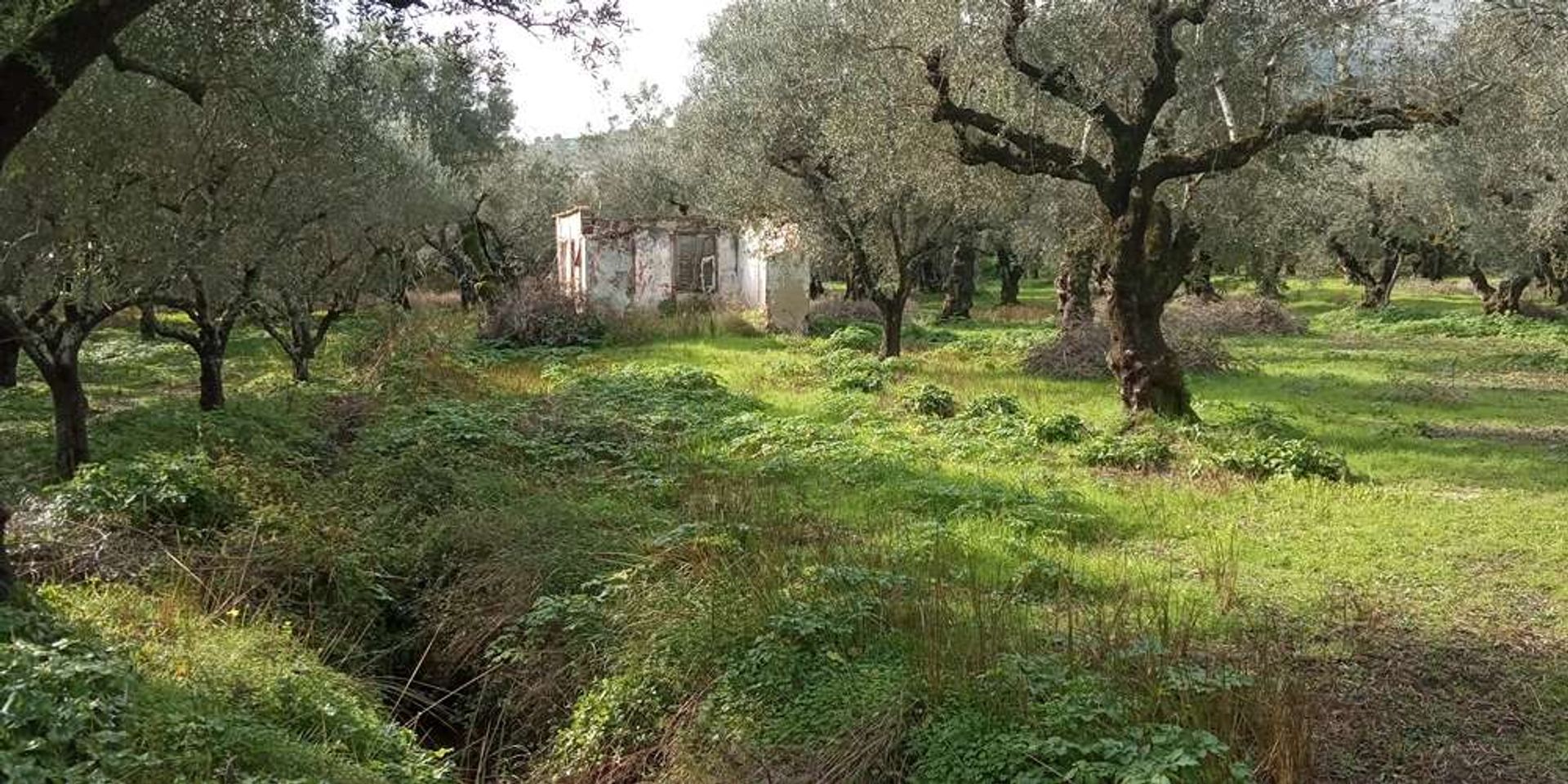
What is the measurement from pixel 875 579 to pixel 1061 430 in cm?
648

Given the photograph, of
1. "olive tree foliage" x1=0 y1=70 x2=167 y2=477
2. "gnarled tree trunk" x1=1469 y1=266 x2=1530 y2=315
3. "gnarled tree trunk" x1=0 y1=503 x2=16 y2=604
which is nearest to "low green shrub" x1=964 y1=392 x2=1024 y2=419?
"olive tree foliage" x1=0 y1=70 x2=167 y2=477

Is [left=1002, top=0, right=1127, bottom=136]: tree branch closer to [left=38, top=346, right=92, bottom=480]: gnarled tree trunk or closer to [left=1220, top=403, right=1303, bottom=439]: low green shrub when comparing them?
[left=1220, top=403, right=1303, bottom=439]: low green shrub

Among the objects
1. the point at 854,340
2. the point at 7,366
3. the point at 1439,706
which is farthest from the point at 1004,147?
the point at 7,366

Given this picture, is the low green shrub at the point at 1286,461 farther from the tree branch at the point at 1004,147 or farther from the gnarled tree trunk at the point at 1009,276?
the gnarled tree trunk at the point at 1009,276

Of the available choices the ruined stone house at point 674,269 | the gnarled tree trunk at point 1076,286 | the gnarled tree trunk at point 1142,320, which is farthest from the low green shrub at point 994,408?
the ruined stone house at point 674,269

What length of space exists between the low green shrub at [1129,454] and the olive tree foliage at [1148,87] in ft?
6.08

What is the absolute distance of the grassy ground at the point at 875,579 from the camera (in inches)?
191

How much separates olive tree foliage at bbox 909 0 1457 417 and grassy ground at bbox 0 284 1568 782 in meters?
1.98

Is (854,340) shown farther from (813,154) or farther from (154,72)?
(154,72)

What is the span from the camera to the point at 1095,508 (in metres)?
8.97

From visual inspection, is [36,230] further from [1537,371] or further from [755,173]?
[1537,371]

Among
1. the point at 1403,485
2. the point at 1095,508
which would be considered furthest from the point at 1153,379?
the point at 1095,508

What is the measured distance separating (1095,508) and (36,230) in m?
9.34

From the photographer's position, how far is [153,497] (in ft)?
25.9
